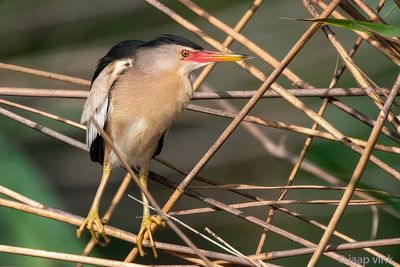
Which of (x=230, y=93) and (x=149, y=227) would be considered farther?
(x=149, y=227)

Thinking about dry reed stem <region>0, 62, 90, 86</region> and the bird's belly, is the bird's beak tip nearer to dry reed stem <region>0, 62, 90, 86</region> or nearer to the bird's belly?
the bird's belly

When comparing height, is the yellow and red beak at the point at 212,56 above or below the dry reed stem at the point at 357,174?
above

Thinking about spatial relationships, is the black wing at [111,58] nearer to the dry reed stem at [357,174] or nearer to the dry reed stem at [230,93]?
the dry reed stem at [230,93]

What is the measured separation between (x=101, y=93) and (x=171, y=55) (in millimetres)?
249

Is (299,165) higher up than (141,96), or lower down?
lower down

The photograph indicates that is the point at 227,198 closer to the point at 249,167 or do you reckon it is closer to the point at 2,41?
the point at 249,167

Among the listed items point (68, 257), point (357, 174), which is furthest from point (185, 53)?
point (357, 174)

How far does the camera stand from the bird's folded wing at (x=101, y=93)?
2365mm

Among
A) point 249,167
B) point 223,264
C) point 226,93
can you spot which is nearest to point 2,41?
point 249,167

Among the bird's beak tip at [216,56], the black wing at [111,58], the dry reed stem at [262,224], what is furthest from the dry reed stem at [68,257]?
the black wing at [111,58]

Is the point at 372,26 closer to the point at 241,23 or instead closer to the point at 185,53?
the point at 241,23

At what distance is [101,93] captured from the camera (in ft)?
7.82

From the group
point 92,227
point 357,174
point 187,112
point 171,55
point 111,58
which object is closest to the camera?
point 357,174

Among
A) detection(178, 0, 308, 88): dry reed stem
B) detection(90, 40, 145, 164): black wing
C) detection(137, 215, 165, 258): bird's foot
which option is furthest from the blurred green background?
detection(178, 0, 308, 88): dry reed stem
